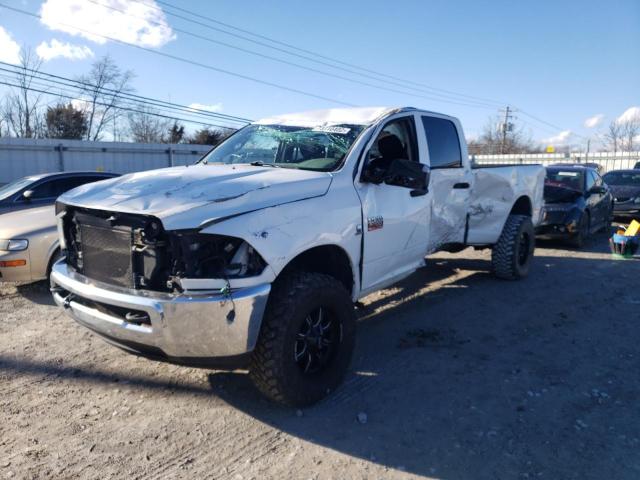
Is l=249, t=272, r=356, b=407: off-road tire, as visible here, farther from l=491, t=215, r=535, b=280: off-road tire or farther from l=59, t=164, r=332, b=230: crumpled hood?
l=491, t=215, r=535, b=280: off-road tire

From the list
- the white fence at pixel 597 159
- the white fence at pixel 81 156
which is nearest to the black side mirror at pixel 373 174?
the white fence at pixel 81 156

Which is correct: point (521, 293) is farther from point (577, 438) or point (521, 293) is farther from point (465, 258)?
point (577, 438)

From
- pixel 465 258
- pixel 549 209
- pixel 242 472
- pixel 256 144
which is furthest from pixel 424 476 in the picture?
pixel 549 209

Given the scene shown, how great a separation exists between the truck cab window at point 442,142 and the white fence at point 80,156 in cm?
1533

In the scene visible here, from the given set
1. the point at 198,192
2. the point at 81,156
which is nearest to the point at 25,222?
the point at 198,192

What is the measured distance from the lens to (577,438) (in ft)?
10.3

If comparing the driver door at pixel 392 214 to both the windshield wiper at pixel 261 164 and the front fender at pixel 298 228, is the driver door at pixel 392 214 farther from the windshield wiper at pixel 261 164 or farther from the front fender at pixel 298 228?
the windshield wiper at pixel 261 164

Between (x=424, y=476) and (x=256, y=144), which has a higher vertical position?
(x=256, y=144)

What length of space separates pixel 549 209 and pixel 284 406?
322 inches

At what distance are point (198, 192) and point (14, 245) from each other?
12.7ft

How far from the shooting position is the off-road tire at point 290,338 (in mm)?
3162

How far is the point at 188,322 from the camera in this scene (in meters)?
2.90

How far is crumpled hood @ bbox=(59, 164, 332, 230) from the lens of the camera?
2.97 m

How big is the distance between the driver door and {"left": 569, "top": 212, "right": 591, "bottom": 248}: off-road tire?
20.1ft
